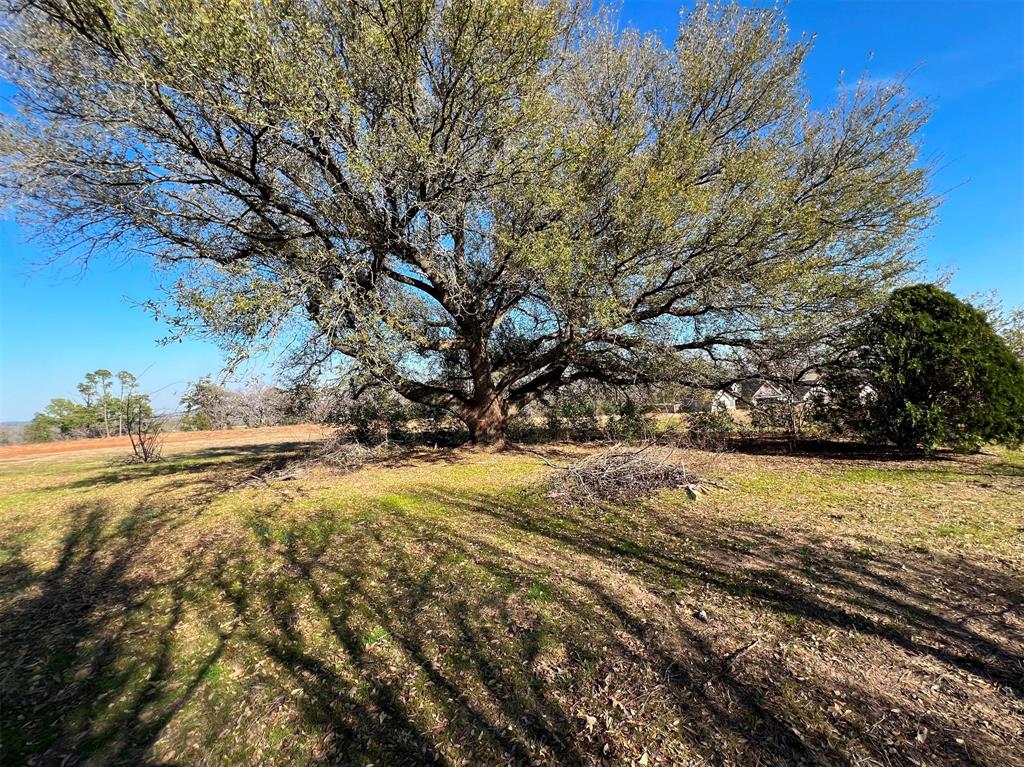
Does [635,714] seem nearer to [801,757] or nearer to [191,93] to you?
[801,757]

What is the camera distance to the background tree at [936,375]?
23.5 ft

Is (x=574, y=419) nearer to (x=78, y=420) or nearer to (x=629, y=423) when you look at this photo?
(x=629, y=423)

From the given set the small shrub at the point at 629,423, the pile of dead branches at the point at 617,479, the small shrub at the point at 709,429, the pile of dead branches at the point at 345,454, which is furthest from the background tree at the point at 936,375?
the pile of dead branches at the point at 345,454

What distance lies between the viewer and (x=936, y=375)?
24.6ft

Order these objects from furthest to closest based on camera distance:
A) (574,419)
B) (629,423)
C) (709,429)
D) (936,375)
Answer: (574,419) → (629,423) → (709,429) → (936,375)

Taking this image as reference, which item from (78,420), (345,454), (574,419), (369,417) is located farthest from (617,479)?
(78,420)

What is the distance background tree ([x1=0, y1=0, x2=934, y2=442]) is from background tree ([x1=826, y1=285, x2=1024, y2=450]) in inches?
29.9

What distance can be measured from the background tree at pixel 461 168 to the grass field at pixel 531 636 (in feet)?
10.8

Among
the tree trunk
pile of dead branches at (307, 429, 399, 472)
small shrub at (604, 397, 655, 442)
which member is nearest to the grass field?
pile of dead branches at (307, 429, 399, 472)

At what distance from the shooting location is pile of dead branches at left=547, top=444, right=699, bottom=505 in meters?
6.17

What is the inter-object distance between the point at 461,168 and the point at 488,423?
6458 mm

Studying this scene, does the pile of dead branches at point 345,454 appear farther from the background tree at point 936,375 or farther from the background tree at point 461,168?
the background tree at point 936,375

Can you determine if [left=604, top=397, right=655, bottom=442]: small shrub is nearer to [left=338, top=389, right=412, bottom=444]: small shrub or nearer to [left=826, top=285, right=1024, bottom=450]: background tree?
[left=826, top=285, right=1024, bottom=450]: background tree

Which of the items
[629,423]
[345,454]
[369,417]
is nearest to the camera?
[345,454]
